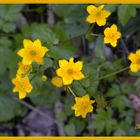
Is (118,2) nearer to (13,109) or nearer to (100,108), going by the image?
(100,108)

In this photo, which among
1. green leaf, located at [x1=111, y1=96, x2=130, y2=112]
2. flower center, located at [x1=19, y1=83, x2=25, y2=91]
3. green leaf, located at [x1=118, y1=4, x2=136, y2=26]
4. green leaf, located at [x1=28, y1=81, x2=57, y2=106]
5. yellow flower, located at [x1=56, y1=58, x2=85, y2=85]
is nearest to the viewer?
yellow flower, located at [x1=56, y1=58, x2=85, y2=85]

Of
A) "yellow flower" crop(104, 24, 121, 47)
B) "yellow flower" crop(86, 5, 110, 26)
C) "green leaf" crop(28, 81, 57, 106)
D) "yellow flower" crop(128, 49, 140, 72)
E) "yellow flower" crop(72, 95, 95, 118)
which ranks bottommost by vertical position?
Result: "yellow flower" crop(72, 95, 95, 118)

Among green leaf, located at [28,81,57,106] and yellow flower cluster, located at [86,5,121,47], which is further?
green leaf, located at [28,81,57,106]

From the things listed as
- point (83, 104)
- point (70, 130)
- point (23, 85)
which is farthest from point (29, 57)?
point (70, 130)

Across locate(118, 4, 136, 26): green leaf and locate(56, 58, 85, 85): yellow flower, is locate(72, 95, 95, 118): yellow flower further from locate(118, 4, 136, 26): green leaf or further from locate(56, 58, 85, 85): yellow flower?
locate(118, 4, 136, 26): green leaf

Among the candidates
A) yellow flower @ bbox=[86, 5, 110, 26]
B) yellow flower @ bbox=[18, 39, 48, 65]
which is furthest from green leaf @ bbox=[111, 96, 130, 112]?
yellow flower @ bbox=[18, 39, 48, 65]

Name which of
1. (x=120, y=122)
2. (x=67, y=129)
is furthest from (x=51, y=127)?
(x=120, y=122)

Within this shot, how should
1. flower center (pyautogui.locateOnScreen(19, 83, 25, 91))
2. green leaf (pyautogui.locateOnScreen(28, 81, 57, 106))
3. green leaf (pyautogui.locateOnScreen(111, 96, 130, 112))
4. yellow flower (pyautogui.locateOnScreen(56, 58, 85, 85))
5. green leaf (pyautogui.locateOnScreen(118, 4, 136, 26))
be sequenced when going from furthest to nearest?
green leaf (pyautogui.locateOnScreen(28, 81, 57, 106)) < green leaf (pyautogui.locateOnScreen(111, 96, 130, 112)) < green leaf (pyautogui.locateOnScreen(118, 4, 136, 26)) < flower center (pyautogui.locateOnScreen(19, 83, 25, 91)) < yellow flower (pyautogui.locateOnScreen(56, 58, 85, 85))

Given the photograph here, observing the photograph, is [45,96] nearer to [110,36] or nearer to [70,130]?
[70,130]

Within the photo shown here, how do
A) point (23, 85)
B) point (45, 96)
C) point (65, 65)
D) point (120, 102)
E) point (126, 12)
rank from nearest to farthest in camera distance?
point (65, 65)
point (23, 85)
point (126, 12)
point (120, 102)
point (45, 96)

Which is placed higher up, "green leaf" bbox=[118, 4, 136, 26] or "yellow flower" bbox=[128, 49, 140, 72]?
"green leaf" bbox=[118, 4, 136, 26]

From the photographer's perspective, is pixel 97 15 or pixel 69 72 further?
pixel 97 15
